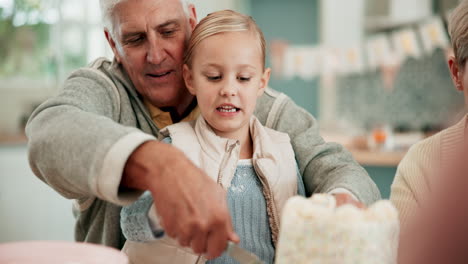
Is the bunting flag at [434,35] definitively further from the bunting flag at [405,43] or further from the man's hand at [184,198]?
the man's hand at [184,198]

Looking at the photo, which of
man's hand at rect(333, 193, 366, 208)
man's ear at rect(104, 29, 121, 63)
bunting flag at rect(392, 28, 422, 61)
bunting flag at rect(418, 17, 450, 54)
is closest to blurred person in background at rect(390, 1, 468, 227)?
man's hand at rect(333, 193, 366, 208)

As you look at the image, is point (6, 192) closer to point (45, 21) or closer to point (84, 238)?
point (45, 21)

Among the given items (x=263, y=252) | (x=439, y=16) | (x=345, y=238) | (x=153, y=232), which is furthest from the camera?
(x=439, y=16)

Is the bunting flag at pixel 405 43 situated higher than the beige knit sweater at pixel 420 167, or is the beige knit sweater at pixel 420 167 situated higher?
the beige knit sweater at pixel 420 167

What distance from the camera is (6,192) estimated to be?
4594mm

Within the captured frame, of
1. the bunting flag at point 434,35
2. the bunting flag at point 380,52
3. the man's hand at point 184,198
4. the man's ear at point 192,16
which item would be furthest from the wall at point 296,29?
the man's hand at point 184,198

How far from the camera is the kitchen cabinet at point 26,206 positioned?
4559 mm

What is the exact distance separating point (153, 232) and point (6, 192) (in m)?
4.12

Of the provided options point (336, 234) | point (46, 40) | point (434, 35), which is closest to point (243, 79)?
point (336, 234)

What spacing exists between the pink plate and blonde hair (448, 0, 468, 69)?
68cm

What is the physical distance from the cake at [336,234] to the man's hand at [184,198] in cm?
8

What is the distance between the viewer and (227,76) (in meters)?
1.11

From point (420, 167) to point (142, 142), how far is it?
59 centimetres

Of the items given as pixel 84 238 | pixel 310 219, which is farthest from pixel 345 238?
pixel 84 238
